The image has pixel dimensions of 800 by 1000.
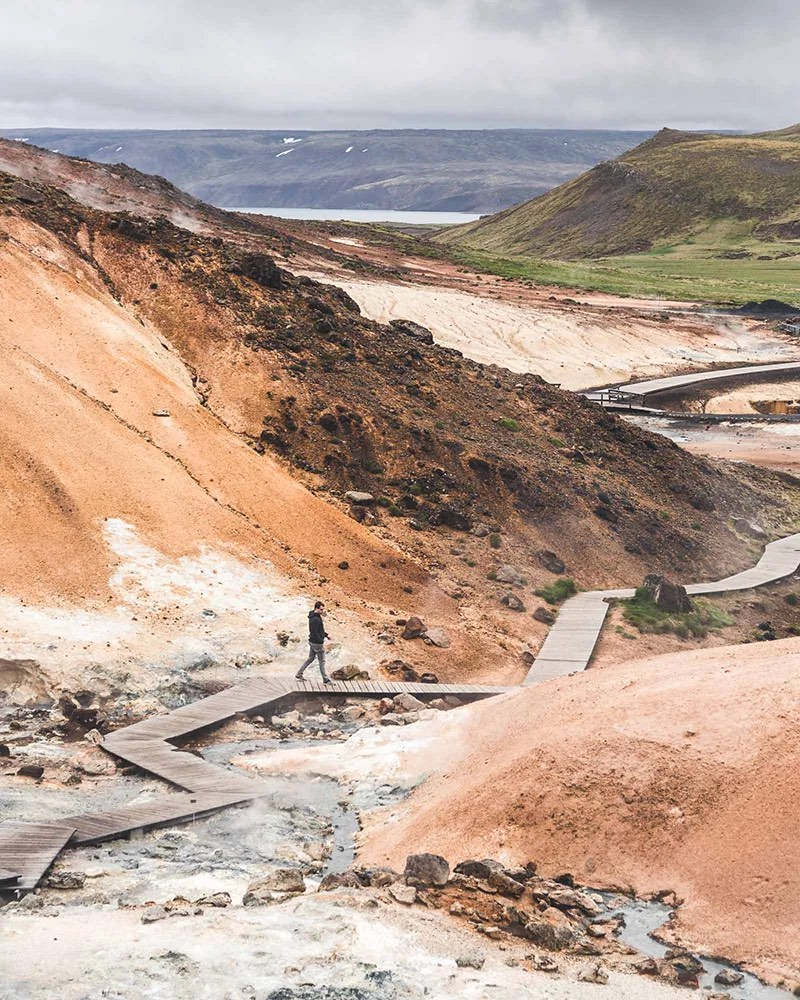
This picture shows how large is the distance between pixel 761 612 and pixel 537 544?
5195 mm

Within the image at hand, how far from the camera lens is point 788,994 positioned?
10664 mm

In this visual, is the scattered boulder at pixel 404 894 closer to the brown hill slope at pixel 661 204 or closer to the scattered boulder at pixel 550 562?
the scattered boulder at pixel 550 562

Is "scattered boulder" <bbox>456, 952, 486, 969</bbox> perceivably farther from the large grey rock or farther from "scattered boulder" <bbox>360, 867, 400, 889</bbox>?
the large grey rock

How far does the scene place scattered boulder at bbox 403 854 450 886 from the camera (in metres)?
12.4

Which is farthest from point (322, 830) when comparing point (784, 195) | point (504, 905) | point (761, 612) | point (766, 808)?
point (784, 195)

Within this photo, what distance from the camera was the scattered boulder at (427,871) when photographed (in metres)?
12.4

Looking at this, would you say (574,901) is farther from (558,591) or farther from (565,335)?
(565,335)

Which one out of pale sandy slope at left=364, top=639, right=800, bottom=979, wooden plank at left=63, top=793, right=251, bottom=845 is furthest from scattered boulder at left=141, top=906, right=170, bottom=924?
pale sandy slope at left=364, top=639, right=800, bottom=979

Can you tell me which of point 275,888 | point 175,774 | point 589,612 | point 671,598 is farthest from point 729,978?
point 671,598

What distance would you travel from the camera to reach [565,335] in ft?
230

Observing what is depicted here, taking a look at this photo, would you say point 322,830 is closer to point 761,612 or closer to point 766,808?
point 766,808

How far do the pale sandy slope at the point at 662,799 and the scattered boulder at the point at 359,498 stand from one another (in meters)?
12.4

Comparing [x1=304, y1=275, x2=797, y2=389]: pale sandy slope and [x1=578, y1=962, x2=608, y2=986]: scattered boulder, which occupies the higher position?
[x1=304, y1=275, x2=797, y2=389]: pale sandy slope

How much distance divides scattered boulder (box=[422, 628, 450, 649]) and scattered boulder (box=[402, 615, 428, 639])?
12cm
